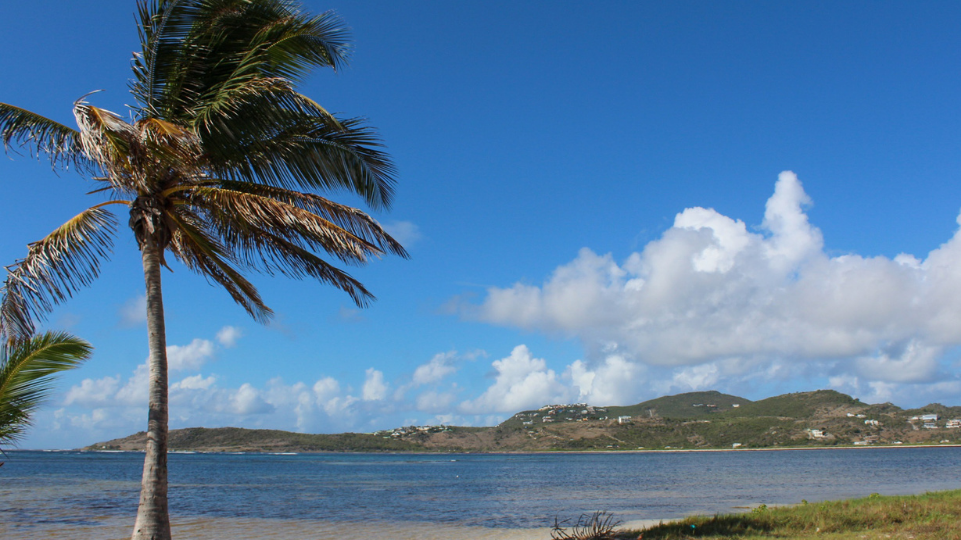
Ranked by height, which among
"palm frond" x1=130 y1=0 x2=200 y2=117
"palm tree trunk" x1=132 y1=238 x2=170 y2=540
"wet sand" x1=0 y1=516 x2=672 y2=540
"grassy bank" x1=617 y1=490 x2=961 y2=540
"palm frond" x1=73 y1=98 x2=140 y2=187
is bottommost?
"wet sand" x1=0 y1=516 x2=672 y2=540

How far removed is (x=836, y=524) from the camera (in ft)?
48.8

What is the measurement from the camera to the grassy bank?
13273mm

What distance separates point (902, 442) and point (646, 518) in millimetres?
173652

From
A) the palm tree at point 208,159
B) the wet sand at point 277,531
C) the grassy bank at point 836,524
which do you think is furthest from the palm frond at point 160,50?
the wet sand at point 277,531

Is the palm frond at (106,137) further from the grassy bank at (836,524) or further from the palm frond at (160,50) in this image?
the grassy bank at (836,524)

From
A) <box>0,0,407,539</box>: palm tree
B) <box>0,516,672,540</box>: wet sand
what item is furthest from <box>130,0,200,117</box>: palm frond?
<box>0,516,672,540</box>: wet sand

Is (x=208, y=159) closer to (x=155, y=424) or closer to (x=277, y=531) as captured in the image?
(x=155, y=424)

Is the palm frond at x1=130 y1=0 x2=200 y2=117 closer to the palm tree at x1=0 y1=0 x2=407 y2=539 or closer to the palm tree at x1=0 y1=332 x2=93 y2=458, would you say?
the palm tree at x1=0 y1=0 x2=407 y2=539

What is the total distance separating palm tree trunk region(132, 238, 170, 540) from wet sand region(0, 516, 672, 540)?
48.5 feet

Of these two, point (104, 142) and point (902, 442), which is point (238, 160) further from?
point (902, 442)

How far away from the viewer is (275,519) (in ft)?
90.9

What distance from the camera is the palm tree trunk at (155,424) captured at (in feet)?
23.7

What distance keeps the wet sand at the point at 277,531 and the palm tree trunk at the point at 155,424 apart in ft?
48.5

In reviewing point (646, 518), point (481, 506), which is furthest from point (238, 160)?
point (481, 506)
